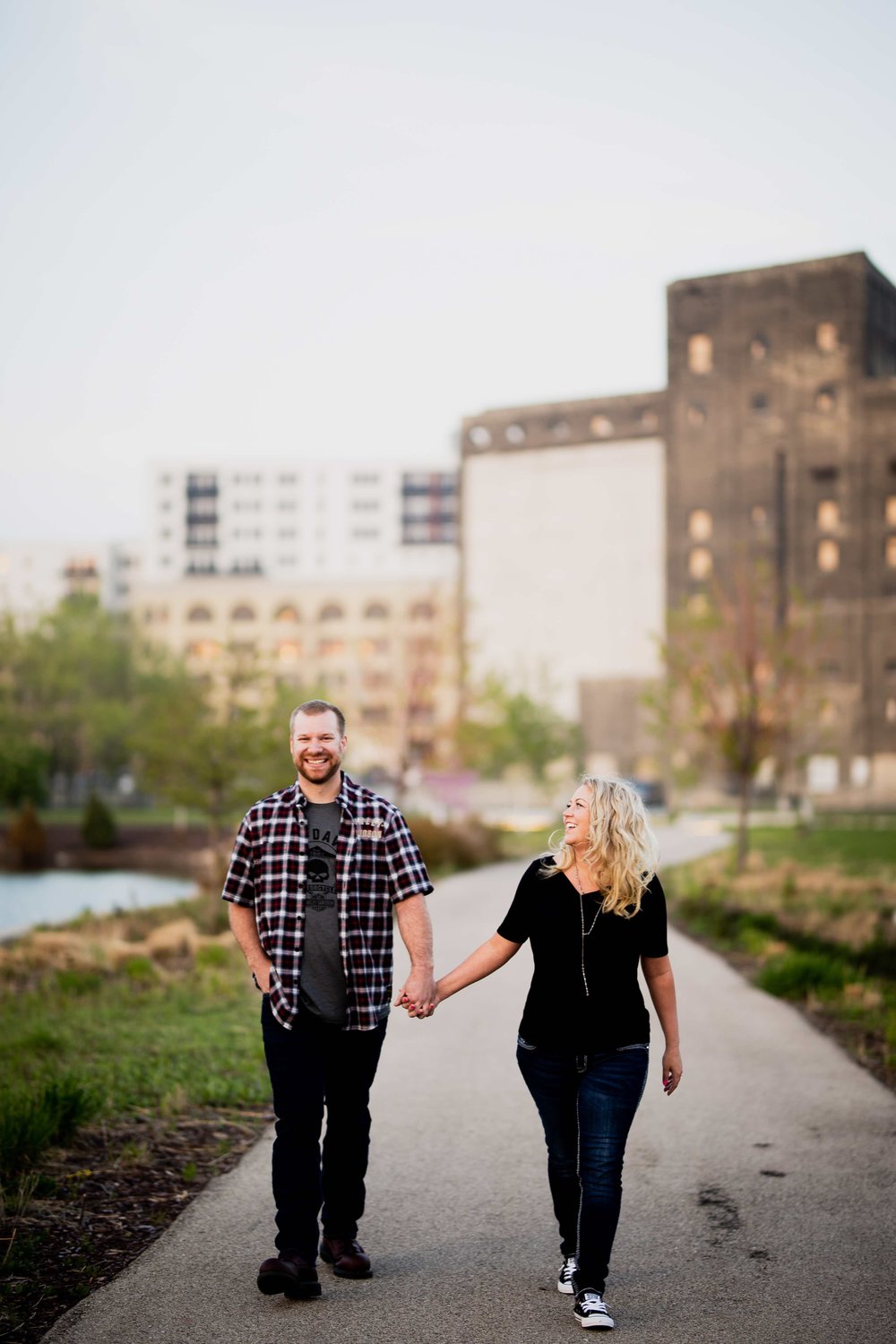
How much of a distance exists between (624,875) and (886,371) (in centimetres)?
8567

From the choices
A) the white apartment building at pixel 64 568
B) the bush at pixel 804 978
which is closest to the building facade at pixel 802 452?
the bush at pixel 804 978

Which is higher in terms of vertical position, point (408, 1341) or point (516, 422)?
point (516, 422)

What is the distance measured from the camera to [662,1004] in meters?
4.88

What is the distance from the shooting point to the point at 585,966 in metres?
4.76

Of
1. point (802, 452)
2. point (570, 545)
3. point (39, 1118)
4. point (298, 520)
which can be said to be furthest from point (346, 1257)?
point (298, 520)

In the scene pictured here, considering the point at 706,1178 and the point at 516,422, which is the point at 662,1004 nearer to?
the point at 706,1178

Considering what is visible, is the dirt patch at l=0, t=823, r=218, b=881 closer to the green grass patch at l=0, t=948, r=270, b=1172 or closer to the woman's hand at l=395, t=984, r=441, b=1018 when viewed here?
the green grass patch at l=0, t=948, r=270, b=1172

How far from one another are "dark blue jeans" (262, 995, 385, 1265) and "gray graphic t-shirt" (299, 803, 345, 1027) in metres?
0.08

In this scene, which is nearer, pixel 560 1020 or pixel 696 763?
pixel 560 1020

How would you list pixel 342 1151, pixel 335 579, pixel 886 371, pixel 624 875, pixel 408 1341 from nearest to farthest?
pixel 408 1341 < pixel 624 875 < pixel 342 1151 < pixel 886 371 < pixel 335 579

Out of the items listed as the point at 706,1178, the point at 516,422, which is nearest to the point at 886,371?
the point at 516,422

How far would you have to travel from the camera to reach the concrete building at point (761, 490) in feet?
255

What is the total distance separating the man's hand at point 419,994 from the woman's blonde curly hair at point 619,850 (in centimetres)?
68

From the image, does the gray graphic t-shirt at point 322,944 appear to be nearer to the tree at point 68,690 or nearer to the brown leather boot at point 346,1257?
the brown leather boot at point 346,1257
